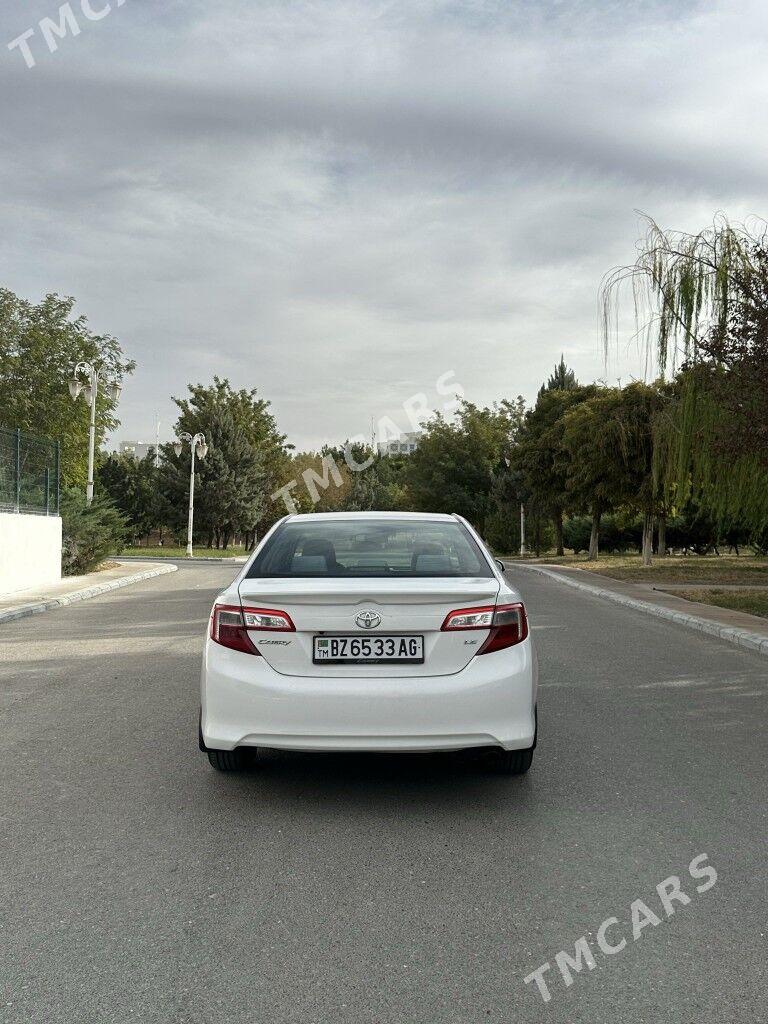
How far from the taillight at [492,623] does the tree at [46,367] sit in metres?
34.5

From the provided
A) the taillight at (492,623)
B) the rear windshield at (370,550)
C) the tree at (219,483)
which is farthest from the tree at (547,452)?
the taillight at (492,623)

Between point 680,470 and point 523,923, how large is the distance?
17.4 meters

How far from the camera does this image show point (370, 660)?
5.14m

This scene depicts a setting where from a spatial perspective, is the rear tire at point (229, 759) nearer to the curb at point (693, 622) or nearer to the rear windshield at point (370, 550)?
the rear windshield at point (370, 550)

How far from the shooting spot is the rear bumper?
501cm

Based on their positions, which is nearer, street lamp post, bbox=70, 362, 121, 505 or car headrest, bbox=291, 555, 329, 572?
car headrest, bbox=291, 555, 329, 572

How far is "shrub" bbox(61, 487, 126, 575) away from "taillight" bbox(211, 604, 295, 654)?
22.6 meters

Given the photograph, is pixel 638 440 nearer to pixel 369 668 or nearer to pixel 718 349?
pixel 718 349

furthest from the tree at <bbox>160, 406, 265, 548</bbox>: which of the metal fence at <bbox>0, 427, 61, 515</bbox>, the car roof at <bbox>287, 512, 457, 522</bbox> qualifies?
the car roof at <bbox>287, 512, 457, 522</bbox>

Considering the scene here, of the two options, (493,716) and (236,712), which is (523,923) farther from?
(236,712)

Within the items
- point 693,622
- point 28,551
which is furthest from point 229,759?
point 28,551

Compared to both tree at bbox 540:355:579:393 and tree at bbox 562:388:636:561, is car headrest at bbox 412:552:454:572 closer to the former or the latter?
tree at bbox 562:388:636:561

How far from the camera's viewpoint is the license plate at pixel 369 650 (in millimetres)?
5141

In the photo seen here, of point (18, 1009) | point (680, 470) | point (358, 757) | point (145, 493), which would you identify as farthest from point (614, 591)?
point (145, 493)
